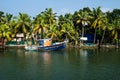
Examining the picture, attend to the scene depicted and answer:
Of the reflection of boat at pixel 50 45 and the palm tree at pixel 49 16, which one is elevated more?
the palm tree at pixel 49 16

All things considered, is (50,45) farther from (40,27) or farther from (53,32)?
(40,27)

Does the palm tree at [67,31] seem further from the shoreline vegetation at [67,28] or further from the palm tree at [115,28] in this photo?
the palm tree at [115,28]

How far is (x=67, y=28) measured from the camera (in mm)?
98250

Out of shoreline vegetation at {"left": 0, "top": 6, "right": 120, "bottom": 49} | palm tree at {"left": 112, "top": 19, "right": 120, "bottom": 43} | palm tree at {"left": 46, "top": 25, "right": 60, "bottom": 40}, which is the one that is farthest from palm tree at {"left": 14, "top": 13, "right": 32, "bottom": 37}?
palm tree at {"left": 112, "top": 19, "right": 120, "bottom": 43}

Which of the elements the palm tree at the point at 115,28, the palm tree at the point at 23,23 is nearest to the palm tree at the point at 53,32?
the palm tree at the point at 23,23

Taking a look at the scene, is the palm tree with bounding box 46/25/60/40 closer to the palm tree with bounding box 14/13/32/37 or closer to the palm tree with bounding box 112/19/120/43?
the palm tree with bounding box 14/13/32/37

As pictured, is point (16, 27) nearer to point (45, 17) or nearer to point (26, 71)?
point (45, 17)

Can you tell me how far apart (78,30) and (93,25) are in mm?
9424

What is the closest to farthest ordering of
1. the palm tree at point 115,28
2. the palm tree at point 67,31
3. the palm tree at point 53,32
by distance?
the palm tree at point 53,32 < the palm tree at point 115,28 < the palm tree at point 67,31

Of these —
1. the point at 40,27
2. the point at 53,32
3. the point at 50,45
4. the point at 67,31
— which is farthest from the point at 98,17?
the point at 50,45

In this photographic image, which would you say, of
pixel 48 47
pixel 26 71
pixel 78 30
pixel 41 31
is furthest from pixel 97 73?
pixel 78 30

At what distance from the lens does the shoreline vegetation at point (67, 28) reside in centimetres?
9631

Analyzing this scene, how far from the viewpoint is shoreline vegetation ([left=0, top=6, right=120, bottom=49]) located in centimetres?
9631

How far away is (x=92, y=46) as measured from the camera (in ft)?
329
